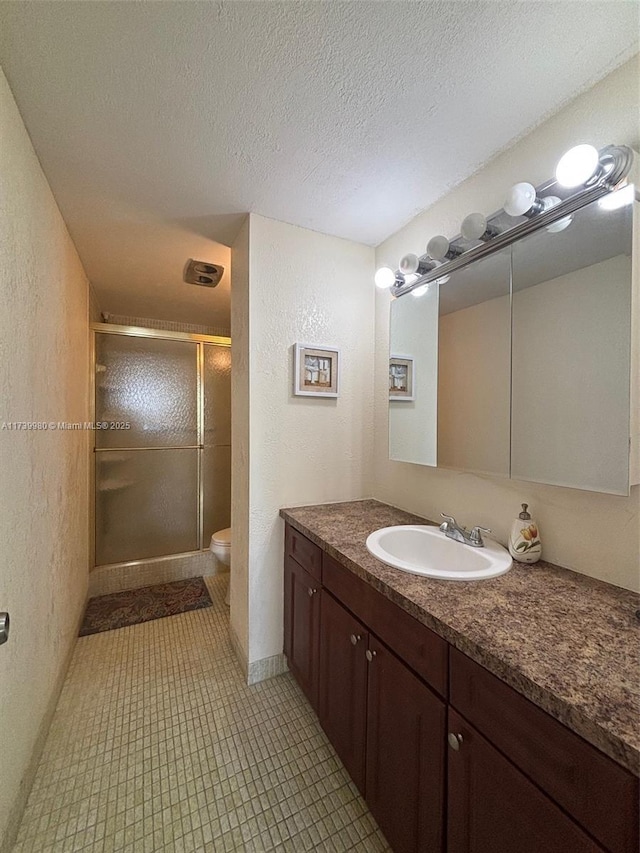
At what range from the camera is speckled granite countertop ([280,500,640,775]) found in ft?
1.78

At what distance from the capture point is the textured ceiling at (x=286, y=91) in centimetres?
85

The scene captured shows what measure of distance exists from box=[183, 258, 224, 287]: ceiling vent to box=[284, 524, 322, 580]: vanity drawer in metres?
1.69

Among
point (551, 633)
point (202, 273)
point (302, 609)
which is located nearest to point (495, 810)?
point (551, 633)

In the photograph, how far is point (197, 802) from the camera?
1.15 meters

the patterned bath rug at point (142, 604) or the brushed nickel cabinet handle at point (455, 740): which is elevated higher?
the brushed nickel cabinet handle at point (455, 740)

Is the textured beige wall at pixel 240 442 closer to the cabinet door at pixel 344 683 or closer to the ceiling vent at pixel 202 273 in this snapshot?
the ceiling vent at pixel 202 273

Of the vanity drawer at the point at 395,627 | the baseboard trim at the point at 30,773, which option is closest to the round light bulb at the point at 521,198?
the vanity drawer at the point at 395,627

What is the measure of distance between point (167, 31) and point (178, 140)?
13.9 inches

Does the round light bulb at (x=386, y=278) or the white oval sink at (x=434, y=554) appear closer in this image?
the white oval sink at (x=434, y=554)

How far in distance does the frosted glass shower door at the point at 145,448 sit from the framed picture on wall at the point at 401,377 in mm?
1968

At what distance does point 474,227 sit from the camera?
1222mm

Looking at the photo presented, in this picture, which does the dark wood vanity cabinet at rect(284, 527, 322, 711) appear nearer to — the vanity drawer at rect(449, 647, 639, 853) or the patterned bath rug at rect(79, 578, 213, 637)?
the vanity drawer at rect(449, 647, 639, 853)

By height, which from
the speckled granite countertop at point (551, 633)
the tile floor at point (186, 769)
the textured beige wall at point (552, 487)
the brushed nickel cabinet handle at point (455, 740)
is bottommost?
the tile floor at point (186, 769)

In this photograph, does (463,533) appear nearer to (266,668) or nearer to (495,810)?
(495,810)
